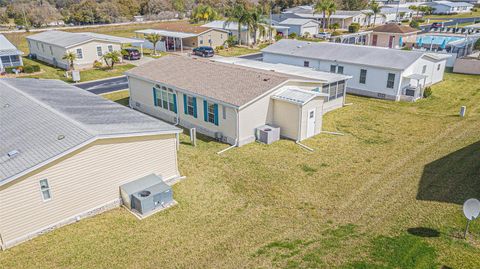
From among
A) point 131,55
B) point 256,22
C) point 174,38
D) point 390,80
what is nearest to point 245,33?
point 256,22

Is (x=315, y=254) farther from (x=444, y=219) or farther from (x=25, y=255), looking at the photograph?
(x=25, y=255)

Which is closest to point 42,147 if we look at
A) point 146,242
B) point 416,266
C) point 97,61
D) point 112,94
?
point 146,242

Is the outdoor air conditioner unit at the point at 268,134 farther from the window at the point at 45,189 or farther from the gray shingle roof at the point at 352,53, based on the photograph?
the gray shingle roof at the point at 352,53

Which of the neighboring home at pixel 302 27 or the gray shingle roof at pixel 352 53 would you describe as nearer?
the gray shingle roof at pixel 352 53

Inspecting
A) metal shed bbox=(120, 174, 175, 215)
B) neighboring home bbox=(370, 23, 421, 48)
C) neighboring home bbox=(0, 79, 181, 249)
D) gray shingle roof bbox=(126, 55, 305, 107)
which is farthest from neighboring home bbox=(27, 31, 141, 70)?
neighboring home bbox=(370, 23, 421, 48)

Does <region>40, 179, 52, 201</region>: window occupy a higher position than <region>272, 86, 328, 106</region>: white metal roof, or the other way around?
<region>272, 86, 328, 106</region>: white metal roof

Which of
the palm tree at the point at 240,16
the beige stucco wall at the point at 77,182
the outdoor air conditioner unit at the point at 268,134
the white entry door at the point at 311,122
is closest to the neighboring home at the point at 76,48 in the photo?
the palm tree at the point at 240,16

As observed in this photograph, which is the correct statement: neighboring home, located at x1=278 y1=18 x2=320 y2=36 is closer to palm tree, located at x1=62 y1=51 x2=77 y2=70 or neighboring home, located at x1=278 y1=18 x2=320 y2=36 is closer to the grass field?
palm tree, located at x1=62 y1=51 x2=77 y2=70
